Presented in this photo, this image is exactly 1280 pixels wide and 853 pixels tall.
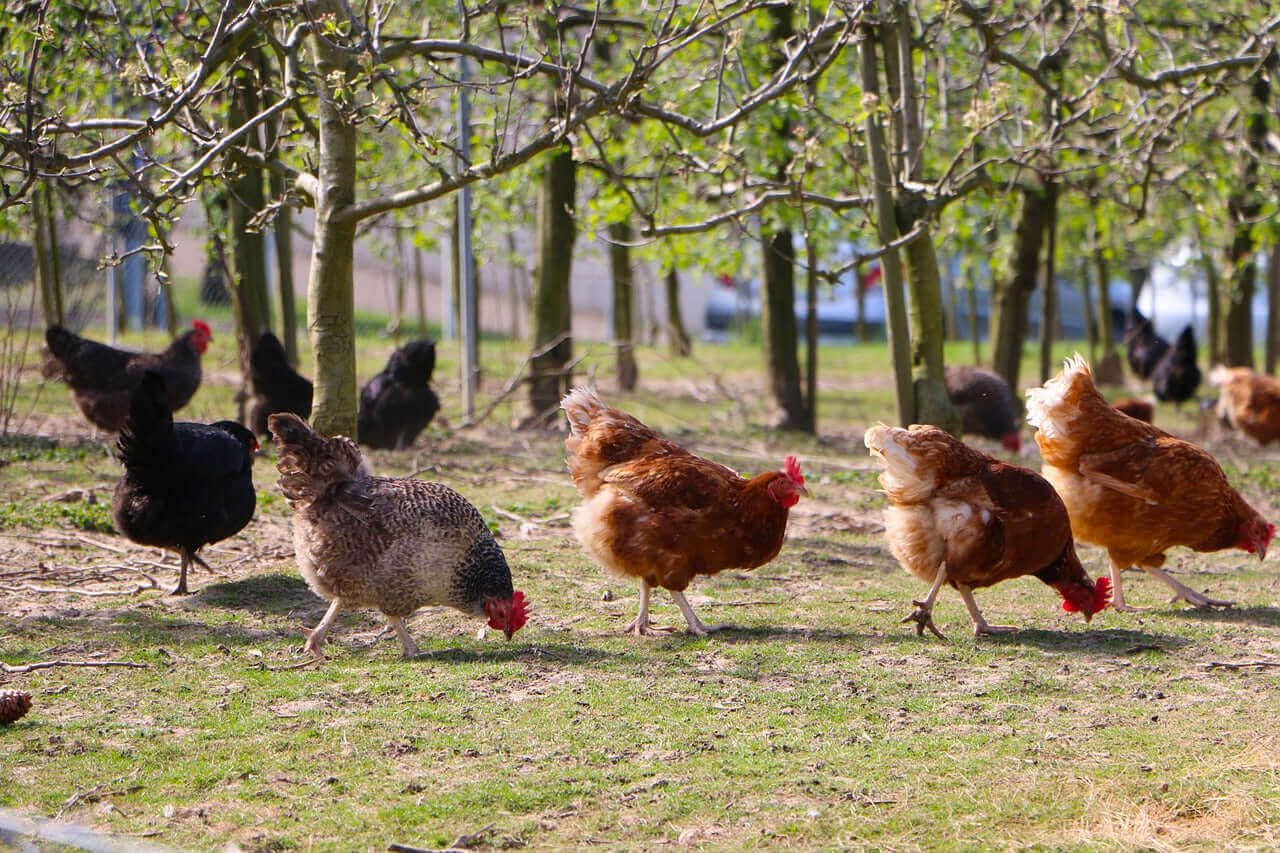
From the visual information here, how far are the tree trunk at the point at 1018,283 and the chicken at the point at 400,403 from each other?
269 inches

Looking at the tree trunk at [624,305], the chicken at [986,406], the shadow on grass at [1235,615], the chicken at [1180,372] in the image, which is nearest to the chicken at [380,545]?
the shadow on grass at [1235,615]

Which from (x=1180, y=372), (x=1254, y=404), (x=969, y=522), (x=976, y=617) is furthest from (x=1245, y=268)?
(x=969, y=522)

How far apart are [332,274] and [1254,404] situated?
10.5 meters

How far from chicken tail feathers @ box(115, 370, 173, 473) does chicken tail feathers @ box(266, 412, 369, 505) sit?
3.21 feet

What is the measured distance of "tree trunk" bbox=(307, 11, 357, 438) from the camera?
7109 mm

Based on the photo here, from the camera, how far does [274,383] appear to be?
10195 millimetres

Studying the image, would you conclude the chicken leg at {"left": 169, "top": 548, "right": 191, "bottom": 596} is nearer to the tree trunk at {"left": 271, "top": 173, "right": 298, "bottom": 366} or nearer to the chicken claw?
the chicken claw

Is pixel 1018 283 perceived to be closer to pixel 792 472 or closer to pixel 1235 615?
pixel 1235 615

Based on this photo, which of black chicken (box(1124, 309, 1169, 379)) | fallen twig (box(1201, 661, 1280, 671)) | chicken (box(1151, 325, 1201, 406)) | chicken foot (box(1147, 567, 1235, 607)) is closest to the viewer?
fallen twig (box(1201, 661, 1280, 671))

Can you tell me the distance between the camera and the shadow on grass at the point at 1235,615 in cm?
656

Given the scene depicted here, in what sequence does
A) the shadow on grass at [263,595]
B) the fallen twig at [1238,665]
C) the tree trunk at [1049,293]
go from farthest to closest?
the tree trunk at [1049,293], the shadow on grass at [263,595], the fallen twig at [1238,665]

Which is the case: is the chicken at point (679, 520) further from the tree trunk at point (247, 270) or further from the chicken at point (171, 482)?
the tree trunk at point (247, 270)

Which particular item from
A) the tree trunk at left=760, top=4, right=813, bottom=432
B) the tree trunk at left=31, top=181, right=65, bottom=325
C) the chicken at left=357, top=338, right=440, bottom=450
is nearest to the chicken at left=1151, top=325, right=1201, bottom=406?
the tree trunk at left=760, top=4, right=813, bottom=432

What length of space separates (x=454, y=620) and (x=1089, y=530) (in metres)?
3.46
